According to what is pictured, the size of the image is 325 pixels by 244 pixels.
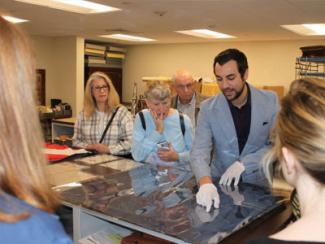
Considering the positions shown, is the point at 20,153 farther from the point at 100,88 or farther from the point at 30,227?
the point at 100,88

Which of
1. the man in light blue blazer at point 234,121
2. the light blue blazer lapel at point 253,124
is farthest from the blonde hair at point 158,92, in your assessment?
the light blue blazer lapel at point 253,124

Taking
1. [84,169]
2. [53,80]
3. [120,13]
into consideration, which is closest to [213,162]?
[84,169]

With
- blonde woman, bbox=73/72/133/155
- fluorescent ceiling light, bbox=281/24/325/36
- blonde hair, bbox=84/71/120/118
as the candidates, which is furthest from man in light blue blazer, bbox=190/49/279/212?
fluorescent ceiling light, bbox=281/24/325/36

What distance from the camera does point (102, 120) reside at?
267 cm

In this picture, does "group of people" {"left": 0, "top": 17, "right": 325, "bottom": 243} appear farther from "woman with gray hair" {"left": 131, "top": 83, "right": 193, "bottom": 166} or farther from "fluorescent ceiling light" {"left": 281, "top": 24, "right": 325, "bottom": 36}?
"fluorescent ceiling light" {"left": 281, "top": 24, "right": 325, "bottom": 36}

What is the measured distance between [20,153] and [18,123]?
5 centimetres

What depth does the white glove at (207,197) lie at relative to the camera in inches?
58.4

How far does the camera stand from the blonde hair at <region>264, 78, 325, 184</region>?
775mm

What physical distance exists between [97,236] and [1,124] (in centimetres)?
112

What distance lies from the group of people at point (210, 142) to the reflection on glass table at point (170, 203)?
91 mm

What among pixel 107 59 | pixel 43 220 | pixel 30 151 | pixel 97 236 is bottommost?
pixel 97 236

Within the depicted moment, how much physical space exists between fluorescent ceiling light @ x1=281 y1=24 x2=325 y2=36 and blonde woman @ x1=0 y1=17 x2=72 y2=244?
4.01 m

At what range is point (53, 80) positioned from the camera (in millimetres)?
6020

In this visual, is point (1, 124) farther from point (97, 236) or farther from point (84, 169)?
point (84, 169)
